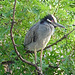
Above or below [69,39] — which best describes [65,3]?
above

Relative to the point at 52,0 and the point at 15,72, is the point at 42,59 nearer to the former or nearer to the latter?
the point at 15,72

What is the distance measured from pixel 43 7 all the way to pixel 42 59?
1.48 ft

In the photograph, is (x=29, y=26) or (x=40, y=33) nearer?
(x=40, y=33)

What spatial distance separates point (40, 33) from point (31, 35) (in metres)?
0.11

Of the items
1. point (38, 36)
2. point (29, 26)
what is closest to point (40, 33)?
point (38, 36)

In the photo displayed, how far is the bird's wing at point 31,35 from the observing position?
1.54m

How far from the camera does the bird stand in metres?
1.48

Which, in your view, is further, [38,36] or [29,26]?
[29,26]

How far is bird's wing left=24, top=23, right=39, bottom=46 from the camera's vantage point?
1.54 metres

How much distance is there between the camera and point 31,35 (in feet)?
5.20

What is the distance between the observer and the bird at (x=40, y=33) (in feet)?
4.85

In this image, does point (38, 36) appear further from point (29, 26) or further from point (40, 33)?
point (29, 26)

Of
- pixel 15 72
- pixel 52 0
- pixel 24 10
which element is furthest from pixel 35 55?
pixel 52 0

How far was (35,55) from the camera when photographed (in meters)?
1.55
